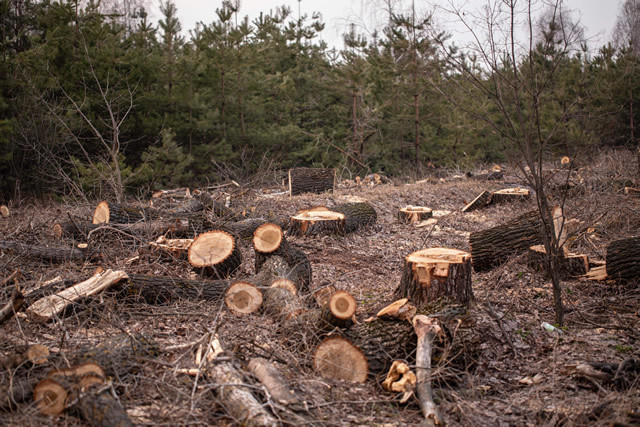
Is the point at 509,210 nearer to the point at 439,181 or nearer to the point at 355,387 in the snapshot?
the point at 439,181

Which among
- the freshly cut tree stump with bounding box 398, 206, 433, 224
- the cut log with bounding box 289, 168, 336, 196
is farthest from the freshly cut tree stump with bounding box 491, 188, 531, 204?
the cut log with bounding box 289, 168, 336, 196

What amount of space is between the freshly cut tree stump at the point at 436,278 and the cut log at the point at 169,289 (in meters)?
1.66

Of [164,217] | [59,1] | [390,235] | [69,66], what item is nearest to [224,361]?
[164,217]

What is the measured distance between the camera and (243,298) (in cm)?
424

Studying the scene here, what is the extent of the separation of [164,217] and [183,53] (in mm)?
10462

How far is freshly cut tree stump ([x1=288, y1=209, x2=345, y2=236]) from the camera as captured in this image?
24.9 feet

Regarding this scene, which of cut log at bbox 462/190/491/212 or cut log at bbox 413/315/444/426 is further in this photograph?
cut log at bbox 462/190/491/212

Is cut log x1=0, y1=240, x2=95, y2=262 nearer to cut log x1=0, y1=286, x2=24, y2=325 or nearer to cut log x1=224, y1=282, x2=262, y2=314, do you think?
cut log x1=224, y1=282, x2=262, y2=314

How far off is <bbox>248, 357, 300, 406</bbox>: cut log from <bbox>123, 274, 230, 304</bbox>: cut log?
4.78 feet

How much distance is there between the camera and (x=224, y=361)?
3.00 meters

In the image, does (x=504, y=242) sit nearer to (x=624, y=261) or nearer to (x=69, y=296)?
(x=624, y=261)

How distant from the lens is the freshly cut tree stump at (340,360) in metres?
3.34

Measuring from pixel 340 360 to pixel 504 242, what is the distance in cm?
339

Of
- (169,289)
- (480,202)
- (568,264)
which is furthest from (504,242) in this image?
(480,202)
